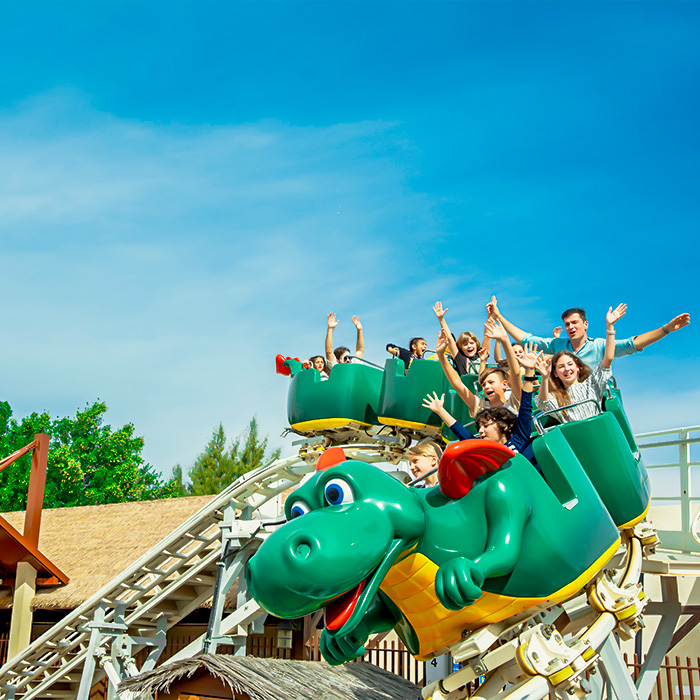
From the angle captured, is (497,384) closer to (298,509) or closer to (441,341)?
(441,341)

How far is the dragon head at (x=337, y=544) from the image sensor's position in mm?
3312

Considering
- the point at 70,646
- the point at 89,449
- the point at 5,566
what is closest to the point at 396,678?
the point at 70,646

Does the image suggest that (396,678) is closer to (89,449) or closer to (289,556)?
(289,556)

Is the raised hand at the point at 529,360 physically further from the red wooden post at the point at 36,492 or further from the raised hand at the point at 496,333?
the red wooden post at the point at 36,492

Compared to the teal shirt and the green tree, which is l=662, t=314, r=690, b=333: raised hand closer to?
the teal shirt

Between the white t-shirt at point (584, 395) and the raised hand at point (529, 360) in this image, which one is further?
the white t-shirt at point (584, 395)

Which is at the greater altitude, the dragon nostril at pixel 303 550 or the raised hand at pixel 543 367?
the raised hand at pixel 543 367

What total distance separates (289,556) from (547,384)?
9.00 ft

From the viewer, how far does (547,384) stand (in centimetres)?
543

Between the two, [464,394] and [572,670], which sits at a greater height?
[464,394]

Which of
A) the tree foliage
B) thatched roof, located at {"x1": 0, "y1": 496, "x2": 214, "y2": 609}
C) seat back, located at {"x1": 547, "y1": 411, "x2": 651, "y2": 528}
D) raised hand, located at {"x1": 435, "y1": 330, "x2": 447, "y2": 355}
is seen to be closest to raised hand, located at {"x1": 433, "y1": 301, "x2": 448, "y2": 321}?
raised hand, located at {"x1": 435, "y1": 330, "x2": 447, "y2": 355}

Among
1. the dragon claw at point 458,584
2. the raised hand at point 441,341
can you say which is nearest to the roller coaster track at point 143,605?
the raised hand at point 441,341

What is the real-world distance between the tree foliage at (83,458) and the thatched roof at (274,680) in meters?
21.9

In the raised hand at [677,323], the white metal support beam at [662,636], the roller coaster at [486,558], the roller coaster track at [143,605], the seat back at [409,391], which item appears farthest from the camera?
the roller coaster track at [143,605]
